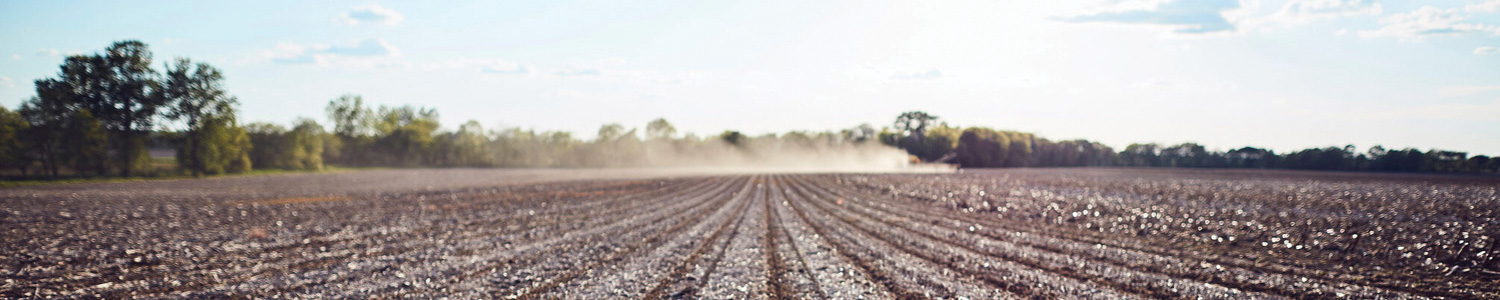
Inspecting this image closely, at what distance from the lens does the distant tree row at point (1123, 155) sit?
158 ft

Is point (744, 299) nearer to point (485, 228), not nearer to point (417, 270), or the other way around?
point (417, 270)

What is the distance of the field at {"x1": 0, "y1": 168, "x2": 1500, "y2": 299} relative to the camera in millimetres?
11273

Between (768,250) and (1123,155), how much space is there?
11306cm

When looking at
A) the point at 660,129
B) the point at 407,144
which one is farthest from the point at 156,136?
the point at 660,129

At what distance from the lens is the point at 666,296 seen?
10672 mm

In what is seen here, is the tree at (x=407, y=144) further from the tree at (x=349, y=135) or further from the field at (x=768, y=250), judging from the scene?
the field at (x=768, y=250)

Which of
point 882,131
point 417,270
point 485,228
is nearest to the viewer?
point 417,270

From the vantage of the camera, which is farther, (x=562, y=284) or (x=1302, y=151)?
(x=1302, y=151)

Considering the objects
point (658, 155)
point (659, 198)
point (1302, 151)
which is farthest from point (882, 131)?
point (659, 198)

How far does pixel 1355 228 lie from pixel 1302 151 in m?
58.8

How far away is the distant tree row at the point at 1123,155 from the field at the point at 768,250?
29.8m

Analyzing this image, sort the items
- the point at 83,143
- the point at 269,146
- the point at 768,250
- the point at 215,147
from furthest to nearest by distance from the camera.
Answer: the point at 269,146, the point at 215,147, the point at 83,143, the point at 768,250

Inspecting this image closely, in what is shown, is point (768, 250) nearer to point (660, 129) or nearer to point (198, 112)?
point (198, 112)

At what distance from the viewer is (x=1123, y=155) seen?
4316 inches
